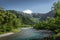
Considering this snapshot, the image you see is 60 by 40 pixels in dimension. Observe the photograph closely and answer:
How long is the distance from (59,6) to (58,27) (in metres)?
16.3

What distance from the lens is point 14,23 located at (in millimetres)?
125625

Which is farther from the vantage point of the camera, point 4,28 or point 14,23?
point 14,23

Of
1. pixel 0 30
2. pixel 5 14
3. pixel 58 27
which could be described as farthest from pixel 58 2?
pixel 5 14

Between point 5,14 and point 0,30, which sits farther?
point 5,14

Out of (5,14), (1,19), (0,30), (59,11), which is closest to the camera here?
(59,11)

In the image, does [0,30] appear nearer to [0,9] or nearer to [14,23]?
[0,9]

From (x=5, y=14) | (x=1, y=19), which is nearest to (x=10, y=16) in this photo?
(x=5, y=14)

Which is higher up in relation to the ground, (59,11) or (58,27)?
(59,11)

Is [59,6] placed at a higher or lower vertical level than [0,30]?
higher

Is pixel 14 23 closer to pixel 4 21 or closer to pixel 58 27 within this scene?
pixel 4 21

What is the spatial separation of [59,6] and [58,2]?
6.48ft

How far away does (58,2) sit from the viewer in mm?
82688

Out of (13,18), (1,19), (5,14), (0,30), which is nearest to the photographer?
(0,30)

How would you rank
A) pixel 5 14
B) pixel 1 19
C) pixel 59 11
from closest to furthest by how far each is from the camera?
1. pixel 59 11
2. pixel 1 19
3. pixel 5 14
